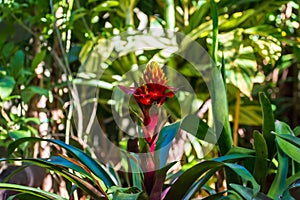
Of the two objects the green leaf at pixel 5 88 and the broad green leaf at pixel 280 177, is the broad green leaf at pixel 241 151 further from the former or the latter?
the green leaf at pixel 5 88

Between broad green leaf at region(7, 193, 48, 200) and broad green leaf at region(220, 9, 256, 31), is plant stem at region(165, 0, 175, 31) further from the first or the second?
broad green leaf at region(7, 193, 48, 200)

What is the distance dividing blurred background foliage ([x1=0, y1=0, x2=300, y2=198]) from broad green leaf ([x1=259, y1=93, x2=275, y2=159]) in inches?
14.8

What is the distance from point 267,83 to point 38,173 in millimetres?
1035

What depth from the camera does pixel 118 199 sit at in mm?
820

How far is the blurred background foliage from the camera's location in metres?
1.50

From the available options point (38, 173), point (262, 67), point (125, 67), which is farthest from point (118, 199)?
point (262, 67)

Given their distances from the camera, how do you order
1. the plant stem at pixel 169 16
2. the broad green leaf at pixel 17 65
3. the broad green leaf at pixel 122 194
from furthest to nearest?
1. the plant stem at pixel 169 16
2. the broad green leaf at pixel 17 65
3. the broad green leaf at pixel 122 194

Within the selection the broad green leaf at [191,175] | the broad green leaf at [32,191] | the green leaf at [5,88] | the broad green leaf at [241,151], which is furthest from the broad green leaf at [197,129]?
the green leaf at [5,88]

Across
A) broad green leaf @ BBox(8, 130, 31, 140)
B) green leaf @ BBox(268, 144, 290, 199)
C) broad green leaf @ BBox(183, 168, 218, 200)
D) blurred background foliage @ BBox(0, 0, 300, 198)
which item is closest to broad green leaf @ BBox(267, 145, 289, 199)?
green leaf @ BBox(268, 144, 290, 199)

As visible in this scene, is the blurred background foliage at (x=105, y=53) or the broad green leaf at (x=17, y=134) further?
the blurred background foliage at (x=105, y=53)

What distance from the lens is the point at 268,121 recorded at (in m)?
1.02

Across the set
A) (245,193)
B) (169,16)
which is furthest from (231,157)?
(169,16)

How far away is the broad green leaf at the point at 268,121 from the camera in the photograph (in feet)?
3.32

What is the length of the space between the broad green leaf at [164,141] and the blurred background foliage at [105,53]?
17.5 inches
